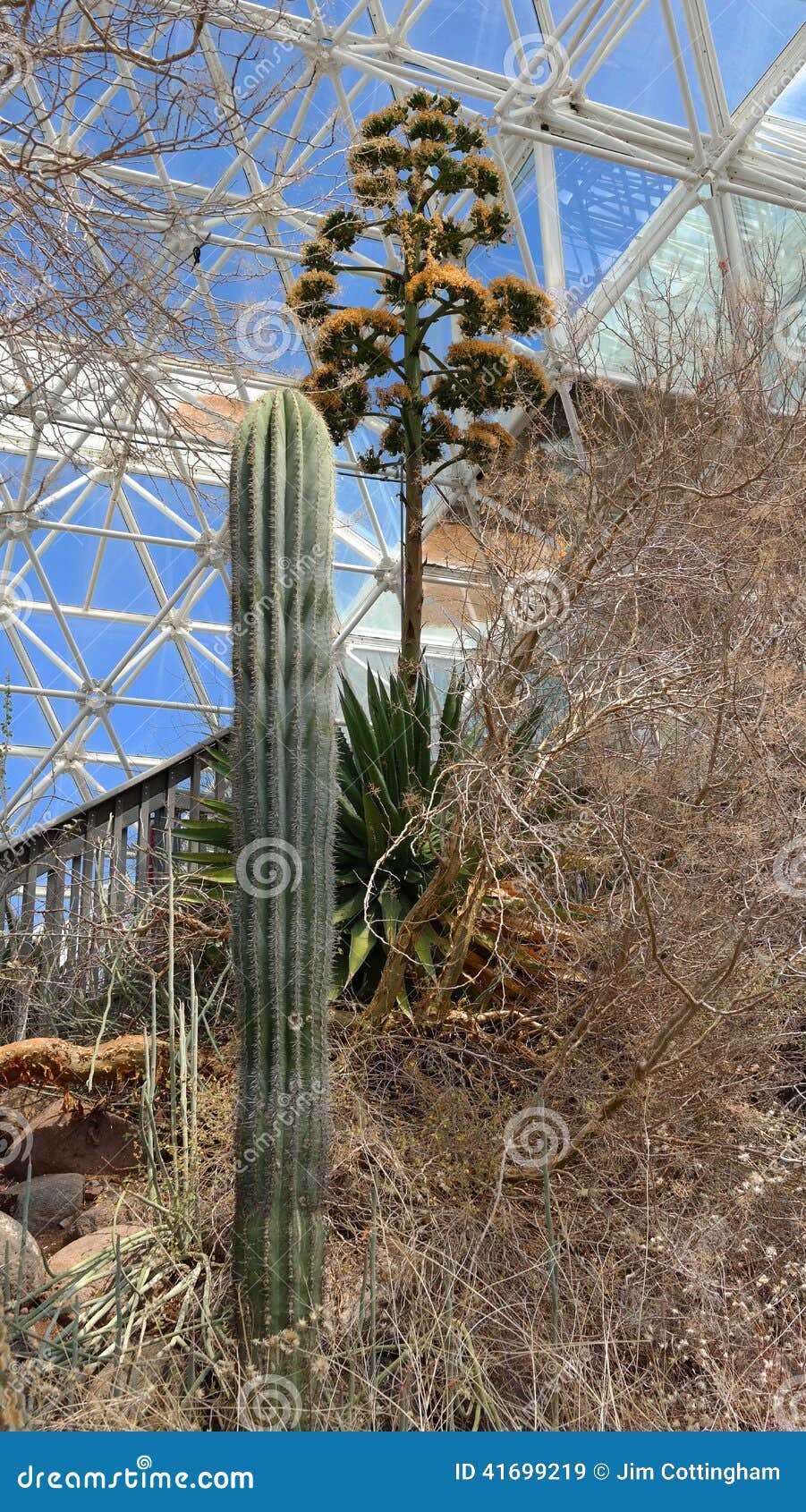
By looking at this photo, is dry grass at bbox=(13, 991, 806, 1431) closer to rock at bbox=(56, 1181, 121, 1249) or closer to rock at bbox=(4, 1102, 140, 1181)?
rock at bbox=(56, 1181, 121, 1249)

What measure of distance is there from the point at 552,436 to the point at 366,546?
25.0ft

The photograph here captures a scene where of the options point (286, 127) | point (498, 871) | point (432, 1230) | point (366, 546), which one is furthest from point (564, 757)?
point (366, 546)

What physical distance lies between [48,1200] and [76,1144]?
0.45m

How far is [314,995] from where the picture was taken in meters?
3.75

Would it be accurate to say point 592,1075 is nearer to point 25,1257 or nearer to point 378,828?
point 378,828

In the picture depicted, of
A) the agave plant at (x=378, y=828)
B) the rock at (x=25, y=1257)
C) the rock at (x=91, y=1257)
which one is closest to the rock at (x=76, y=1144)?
the rock at (x=91, y=1257)

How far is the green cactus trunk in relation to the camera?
11.9ft

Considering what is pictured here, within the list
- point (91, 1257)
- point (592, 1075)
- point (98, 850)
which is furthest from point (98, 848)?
point (592, 1075)

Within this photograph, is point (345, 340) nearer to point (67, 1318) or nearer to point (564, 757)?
point (564, 757)

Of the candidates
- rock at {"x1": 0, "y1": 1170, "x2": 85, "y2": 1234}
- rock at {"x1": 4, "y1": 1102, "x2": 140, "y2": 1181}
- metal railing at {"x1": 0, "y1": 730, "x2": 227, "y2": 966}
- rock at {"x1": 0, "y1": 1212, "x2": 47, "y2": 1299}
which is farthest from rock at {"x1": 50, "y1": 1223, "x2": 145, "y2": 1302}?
metal railing at {"x1": 0, "y1": 730, "x2": 227, "y2": 966}

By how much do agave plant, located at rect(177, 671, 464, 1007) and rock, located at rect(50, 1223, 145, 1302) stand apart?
1.29 metres

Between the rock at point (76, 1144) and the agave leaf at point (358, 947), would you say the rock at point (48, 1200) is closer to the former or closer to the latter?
the rock at point (76, 1144)

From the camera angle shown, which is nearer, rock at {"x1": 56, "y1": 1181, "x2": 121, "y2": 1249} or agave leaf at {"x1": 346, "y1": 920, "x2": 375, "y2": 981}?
rock at {"x1": 56, "y1": 1181, "x2": 121, "y2": 1249}

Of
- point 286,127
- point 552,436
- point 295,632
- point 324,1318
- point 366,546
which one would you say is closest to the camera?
point 324,1318
